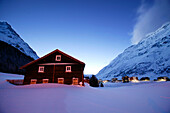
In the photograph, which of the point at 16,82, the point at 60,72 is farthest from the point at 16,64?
the point at 60,72

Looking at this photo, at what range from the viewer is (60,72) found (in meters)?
18.3

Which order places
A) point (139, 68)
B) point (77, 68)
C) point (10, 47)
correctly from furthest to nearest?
point (139, 68)
point (10, 47)
point (77, 68)

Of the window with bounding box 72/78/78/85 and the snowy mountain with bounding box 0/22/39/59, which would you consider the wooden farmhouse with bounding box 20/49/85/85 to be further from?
the snowy mountain with bounding box 0/22/39/59

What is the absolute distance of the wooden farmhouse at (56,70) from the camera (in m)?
17.9

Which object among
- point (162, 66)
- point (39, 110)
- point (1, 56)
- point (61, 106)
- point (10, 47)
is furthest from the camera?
point (162, 66)

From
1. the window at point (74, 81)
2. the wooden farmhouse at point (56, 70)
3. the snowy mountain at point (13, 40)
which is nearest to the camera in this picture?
the window at point (74, 81)

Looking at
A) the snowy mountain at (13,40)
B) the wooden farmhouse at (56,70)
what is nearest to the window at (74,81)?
the wooden farmhouse at (56,70)

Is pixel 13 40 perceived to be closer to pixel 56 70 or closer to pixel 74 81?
pixel 56 70

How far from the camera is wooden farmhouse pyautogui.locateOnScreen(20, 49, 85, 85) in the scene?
17891 mm

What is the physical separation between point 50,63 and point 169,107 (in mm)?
18217

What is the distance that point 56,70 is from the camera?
1845cm

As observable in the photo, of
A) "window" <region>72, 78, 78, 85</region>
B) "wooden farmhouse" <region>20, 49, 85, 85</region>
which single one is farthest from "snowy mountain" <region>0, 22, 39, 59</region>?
"window" <region>72, 78, 78, 85</region>

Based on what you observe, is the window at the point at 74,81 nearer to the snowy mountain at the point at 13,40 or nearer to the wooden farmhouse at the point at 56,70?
the wooden farmhouse at the point at 56,70

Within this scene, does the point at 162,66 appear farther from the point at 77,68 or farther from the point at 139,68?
the point at 77,68
